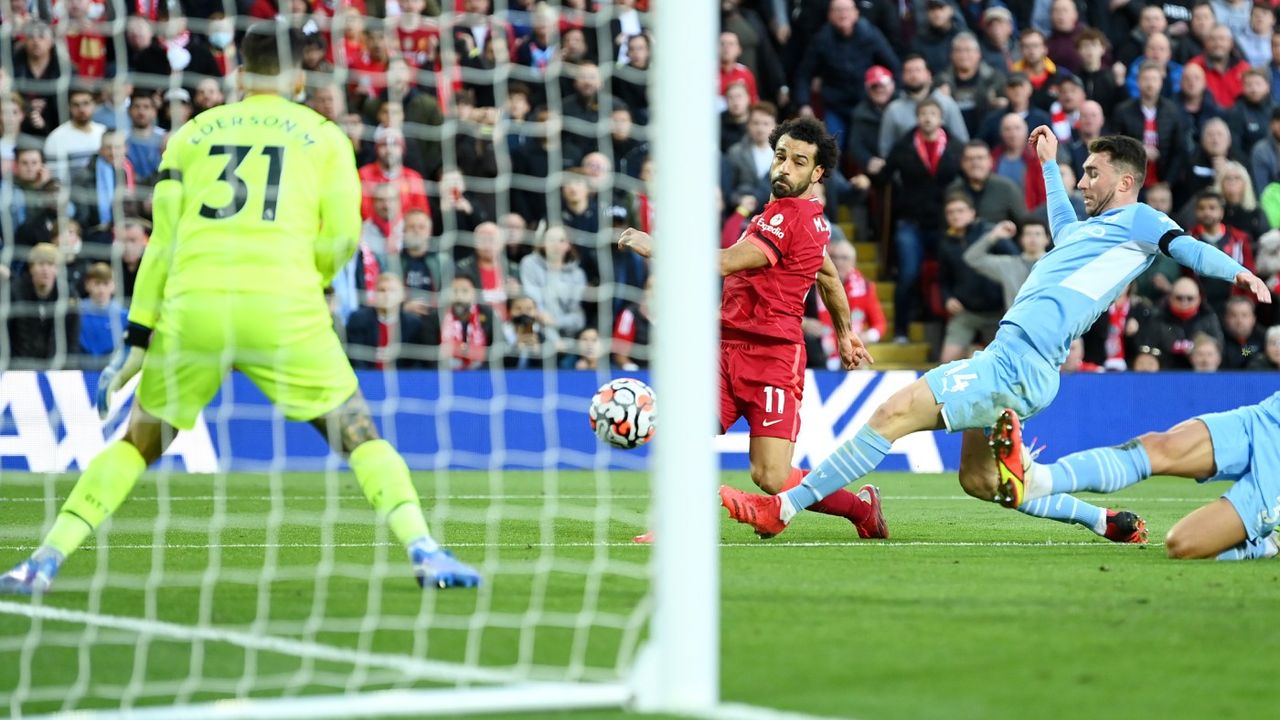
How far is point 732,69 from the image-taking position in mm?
16281

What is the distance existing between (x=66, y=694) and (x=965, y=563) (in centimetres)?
413

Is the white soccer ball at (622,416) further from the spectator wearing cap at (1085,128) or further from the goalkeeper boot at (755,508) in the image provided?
the spectator wearing cap at (1085,128)

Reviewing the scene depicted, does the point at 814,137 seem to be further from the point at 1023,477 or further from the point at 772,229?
the point at 1023,477

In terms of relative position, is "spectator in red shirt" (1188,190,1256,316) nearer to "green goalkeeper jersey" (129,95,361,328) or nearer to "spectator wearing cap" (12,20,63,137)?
"spectator wearing cap" (12,20,63,137)

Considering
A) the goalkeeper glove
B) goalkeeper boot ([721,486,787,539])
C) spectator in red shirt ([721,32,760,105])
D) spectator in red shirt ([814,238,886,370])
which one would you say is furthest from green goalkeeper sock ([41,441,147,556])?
spectator in red shirt ([721,32,760,105])

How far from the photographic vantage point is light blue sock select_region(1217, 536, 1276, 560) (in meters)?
7.73

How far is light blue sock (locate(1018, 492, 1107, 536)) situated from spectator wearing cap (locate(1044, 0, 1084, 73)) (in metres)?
10.0

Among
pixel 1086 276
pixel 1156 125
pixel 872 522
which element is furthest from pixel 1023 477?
pixel 1156 125

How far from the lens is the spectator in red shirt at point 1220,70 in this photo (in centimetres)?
1773

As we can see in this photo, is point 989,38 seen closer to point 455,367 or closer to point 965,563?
point 455,367

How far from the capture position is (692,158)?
179 inches

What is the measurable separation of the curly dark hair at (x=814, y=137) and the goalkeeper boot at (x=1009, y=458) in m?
1.89

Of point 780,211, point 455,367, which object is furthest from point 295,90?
point 455,367

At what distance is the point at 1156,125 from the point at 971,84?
6.06 ft
